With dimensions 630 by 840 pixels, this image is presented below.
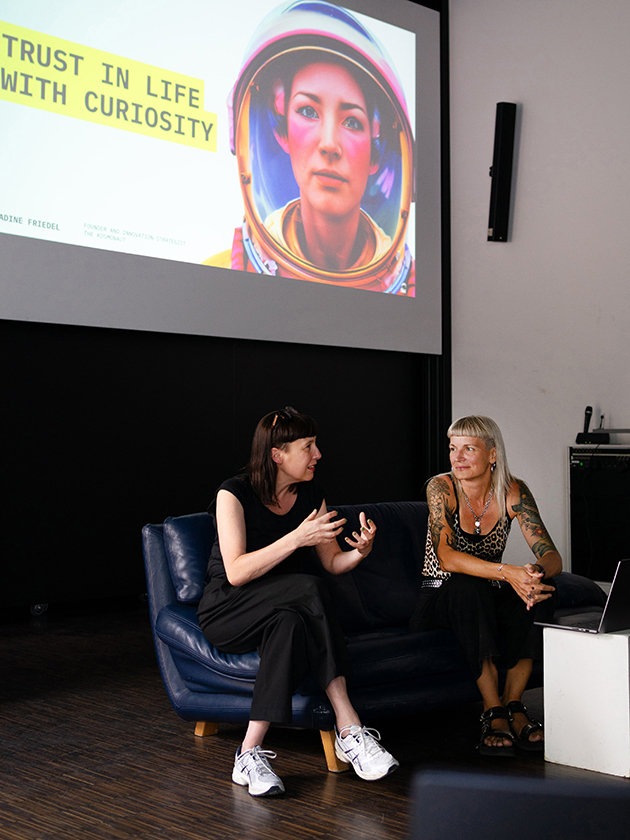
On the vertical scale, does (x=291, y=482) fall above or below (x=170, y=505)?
above

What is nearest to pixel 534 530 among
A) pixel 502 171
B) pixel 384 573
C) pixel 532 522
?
pixel 532 522

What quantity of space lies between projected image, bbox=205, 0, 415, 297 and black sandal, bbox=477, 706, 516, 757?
3.11 m

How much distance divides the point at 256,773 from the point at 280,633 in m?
0.36

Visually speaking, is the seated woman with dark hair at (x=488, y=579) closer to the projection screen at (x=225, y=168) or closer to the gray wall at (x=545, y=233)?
the projection screen at (x=225, y=168)

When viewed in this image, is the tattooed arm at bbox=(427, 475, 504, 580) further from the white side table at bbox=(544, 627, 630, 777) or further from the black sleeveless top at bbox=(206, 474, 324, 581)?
the black sleeveless top at bbox=(206, 474, 324, 581)

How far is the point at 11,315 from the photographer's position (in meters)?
4.04

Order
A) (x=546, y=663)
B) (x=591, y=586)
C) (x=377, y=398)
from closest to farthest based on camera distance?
(x=546, y=663), (x=591, y=586), (x=377, y=398)

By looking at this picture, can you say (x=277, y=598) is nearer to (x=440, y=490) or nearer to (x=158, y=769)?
(x=158, y=769)

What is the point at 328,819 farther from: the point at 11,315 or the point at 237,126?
the point at 237,126

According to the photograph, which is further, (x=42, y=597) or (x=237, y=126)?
(x=237, y=126)

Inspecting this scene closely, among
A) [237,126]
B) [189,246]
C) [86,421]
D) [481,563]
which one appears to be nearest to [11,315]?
[86,421]

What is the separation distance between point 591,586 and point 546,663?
2.75 ft

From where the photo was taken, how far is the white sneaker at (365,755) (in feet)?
7.19

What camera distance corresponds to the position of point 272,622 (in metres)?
2.23
